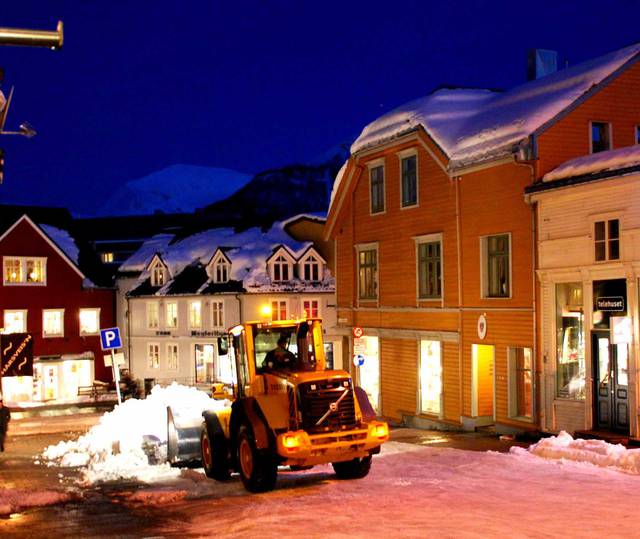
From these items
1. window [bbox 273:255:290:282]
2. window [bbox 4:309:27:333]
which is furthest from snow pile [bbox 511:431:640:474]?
window [bbox 4:309:27:333]

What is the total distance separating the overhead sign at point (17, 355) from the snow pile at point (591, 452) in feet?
91.4

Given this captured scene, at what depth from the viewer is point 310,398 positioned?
50.2ft

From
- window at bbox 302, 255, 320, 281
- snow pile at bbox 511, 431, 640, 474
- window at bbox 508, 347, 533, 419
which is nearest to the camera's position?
snow pile at bbox 511, 431, 640, 474

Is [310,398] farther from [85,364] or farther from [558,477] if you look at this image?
[85,364]

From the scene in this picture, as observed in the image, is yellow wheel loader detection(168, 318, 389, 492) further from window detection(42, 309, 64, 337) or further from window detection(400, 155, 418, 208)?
window detection(42, 309, 64, 337)

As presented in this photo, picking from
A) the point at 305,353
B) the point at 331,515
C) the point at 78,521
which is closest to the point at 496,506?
the point at 331,515

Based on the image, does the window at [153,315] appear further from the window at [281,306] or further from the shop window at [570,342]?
the shop window at [570,342]

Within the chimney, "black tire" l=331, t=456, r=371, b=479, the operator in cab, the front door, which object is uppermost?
the chimney

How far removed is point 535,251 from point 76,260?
39424mm

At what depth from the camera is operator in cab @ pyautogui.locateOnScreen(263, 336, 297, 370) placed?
54.3 feet

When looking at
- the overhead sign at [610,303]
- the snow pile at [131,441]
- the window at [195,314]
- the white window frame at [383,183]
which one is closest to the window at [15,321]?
the window at [195,314]

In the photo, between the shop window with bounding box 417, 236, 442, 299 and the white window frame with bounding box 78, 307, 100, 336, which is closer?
the shop window with bounding box 417, 236, 442, 299

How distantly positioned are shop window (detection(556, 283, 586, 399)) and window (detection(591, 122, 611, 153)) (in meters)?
4.60

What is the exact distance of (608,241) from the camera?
2070cm
